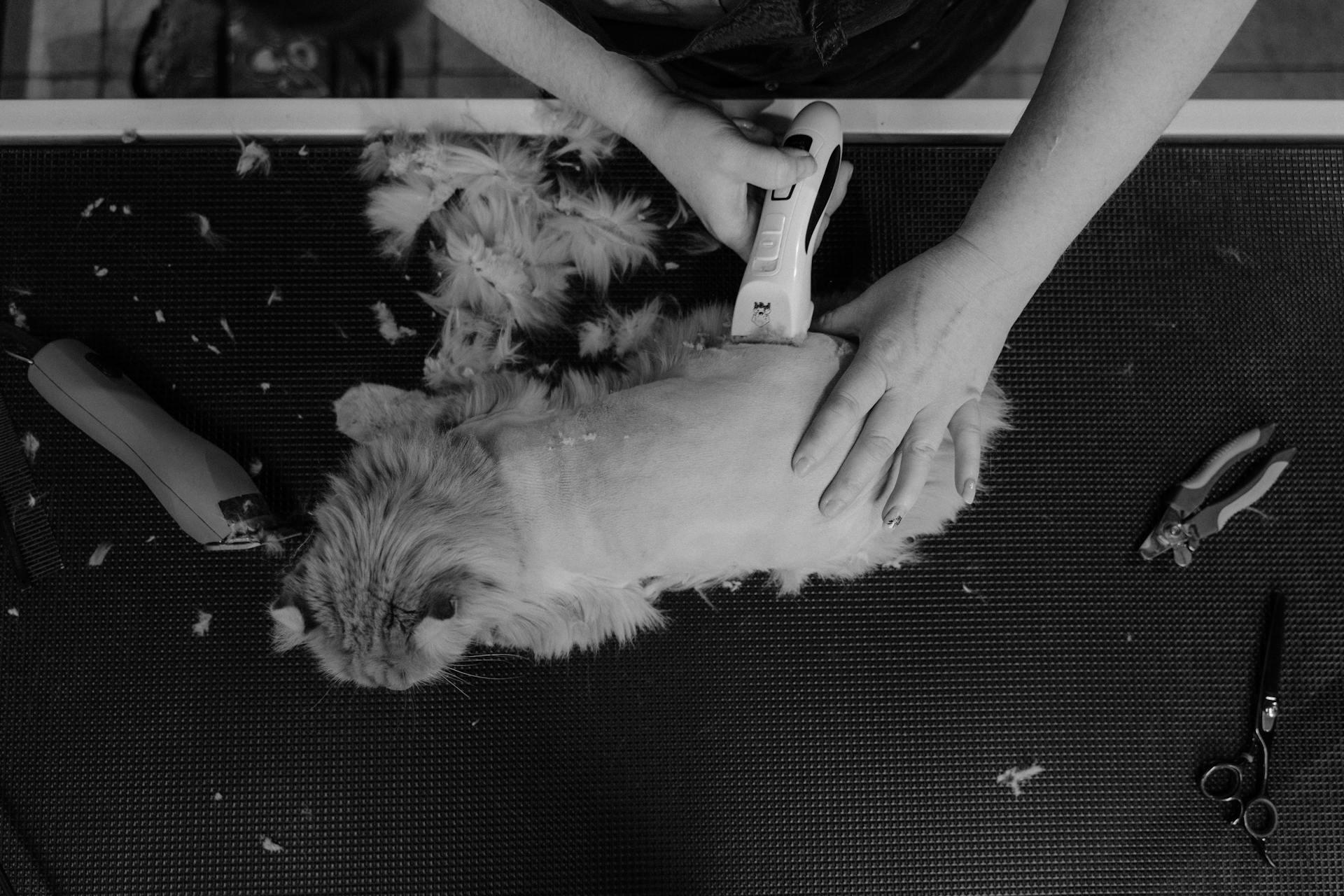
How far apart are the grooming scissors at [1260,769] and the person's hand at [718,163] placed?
2.88ft

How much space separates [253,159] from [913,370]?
0.96 meters

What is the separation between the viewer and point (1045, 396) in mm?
1167

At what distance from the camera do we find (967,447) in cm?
98

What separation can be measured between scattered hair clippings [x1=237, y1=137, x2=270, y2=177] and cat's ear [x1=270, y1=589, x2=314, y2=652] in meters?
0.60

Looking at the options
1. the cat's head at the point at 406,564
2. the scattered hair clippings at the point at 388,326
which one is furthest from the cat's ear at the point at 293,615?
the scattered hair clippings at the point at 388,326

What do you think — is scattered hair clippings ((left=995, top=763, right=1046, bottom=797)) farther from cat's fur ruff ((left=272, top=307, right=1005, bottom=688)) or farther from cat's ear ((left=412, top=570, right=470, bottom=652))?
cat's ear ((left=412, top=570, right=470, bottom=652))

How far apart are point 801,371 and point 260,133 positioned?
2.77ft

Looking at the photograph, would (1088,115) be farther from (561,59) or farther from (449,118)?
(449,118)

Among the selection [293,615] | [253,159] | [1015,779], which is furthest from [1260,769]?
[253,159]

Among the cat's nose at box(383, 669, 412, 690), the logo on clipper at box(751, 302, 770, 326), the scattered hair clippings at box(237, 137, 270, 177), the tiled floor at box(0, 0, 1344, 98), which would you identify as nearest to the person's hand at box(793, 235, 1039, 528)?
the logo on clipper at box(751, 302, 770, 326)

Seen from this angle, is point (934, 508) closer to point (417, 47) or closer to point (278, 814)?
point (278, 814)

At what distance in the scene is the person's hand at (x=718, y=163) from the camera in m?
0.96

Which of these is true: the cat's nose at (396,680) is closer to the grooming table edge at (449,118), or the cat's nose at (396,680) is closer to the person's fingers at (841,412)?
the person's fingers at (841,412)

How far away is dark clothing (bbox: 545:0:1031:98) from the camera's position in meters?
0.78
